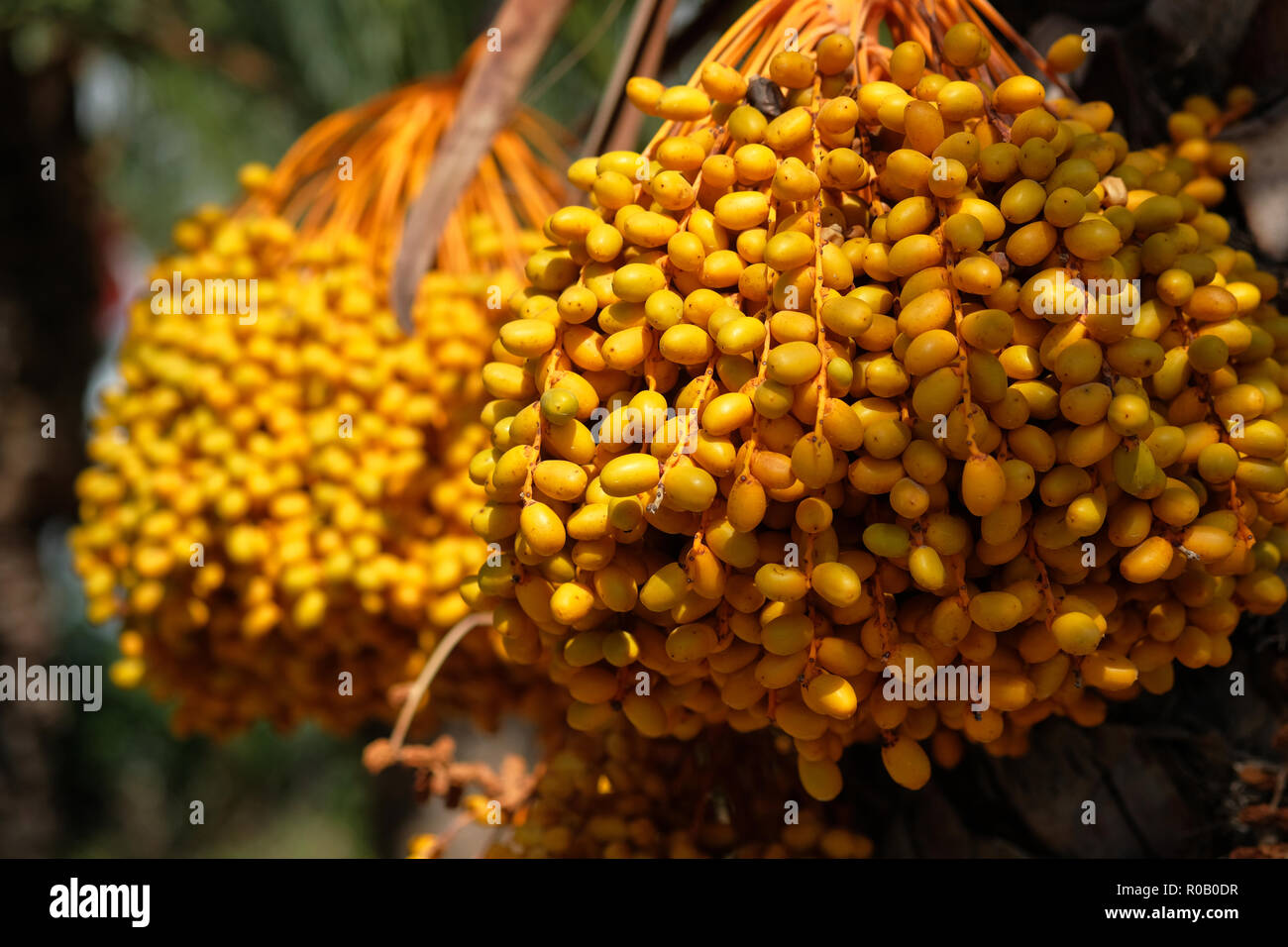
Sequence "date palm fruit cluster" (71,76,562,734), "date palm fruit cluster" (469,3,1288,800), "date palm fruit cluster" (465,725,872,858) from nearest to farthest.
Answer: "date palm fruit cluster" (469,3,1288,800), "date palm fruit cluster" (465,725,872,858), "date palm fruit cluster" (71,76,562,734)

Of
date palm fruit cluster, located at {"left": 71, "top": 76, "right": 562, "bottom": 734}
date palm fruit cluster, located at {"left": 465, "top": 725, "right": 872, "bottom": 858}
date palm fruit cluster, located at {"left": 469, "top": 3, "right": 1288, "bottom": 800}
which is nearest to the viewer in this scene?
date palm fruit cluster, located at {"left": 469, "top": 3, "right": 1288, "bottom": 800}

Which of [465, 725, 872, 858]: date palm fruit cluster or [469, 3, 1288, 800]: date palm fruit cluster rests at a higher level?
[469, 3, 1288, 800]: date palm fruit cluster

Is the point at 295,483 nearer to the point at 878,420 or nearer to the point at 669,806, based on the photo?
the point at 669,806

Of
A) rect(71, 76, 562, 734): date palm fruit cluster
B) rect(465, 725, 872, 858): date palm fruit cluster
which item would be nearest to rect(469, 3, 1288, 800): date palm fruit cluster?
rect(465, 725, 872, 858): date palm fruit cluster

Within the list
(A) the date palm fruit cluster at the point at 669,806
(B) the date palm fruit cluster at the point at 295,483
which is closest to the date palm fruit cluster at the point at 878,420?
(A) the date palm fruit cluster at the point at 669,806

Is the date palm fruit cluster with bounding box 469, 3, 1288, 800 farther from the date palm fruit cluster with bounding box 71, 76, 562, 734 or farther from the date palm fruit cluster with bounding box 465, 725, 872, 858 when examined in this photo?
the date palm fruit cluster with bounding box 71, 76, 562, 734

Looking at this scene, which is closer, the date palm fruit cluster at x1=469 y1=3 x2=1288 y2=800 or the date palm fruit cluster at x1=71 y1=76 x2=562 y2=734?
the date palm fruit cluster at x1=469 y1=3 x2=1288 y2=800

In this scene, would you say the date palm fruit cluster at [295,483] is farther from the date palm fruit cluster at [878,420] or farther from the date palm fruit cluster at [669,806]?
the date palm fruit cluster at [878,420]
